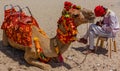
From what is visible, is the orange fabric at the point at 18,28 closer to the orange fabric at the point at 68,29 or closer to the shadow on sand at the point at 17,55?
the shadow on sand at the point at 17,55

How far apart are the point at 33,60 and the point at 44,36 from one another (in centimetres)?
52

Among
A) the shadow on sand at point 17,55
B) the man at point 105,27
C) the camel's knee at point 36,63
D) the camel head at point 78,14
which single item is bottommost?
the shadow on sand at point 17,55

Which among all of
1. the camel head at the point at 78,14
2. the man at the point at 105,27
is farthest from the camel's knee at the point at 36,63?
the man at the point at 105,27

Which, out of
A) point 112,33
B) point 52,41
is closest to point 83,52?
point 112,33

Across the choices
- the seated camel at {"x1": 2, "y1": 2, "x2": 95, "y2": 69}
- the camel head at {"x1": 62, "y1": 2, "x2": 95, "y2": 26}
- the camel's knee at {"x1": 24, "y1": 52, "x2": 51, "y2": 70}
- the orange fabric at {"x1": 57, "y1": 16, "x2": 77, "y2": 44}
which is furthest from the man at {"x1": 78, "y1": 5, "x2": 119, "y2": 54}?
the camel's knee at {"x1": 24, "y1": 52, "x2": 51, "y2": 70}

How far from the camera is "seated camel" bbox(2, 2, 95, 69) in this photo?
6.11m

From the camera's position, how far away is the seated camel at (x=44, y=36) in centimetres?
611

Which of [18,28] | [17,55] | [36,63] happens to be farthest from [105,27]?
[17,55]

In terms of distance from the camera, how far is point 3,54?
7234mm

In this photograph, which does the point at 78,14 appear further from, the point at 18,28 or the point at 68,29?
the point at 18,28

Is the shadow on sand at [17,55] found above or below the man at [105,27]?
below

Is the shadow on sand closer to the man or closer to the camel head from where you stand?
the man

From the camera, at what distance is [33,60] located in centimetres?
670

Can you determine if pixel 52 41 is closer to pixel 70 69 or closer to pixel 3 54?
pixel 70 69
